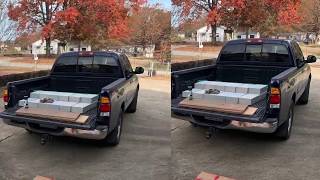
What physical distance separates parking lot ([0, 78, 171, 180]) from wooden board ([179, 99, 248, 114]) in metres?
0.45

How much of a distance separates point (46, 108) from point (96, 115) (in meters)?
0.74

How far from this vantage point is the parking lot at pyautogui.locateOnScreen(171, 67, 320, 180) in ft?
14.3

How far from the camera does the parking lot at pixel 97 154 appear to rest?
Answer: 4.45 m

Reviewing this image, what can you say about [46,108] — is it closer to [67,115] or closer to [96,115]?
[67,115]

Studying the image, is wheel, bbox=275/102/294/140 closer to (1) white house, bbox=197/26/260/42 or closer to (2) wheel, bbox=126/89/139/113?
(1) white house, bbox=197/26/260/42

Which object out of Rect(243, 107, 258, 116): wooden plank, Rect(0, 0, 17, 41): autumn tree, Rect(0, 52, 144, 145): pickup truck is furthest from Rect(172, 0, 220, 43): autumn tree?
Rect(0, 0, 17, 41): autumn tree

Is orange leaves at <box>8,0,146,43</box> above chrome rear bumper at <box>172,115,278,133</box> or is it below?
above

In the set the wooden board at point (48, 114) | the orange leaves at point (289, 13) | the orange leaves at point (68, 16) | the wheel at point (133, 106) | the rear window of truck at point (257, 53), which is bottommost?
the wheel at point (133, 106)

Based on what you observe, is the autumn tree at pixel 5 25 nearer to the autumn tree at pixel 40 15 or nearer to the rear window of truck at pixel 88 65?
the autumn tree at pixel 40 15

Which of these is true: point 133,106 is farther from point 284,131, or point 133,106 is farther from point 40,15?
point 284,131

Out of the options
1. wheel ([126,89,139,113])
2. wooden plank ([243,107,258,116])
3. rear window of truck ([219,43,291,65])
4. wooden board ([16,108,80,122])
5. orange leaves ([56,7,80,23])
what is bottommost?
wheel ([126,89,139,113])

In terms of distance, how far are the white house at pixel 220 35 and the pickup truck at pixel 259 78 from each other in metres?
0.23

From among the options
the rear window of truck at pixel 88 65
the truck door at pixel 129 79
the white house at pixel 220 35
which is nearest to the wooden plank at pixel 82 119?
the truck door at pixel 129 79

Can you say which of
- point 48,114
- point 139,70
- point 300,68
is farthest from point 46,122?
point 300,68
